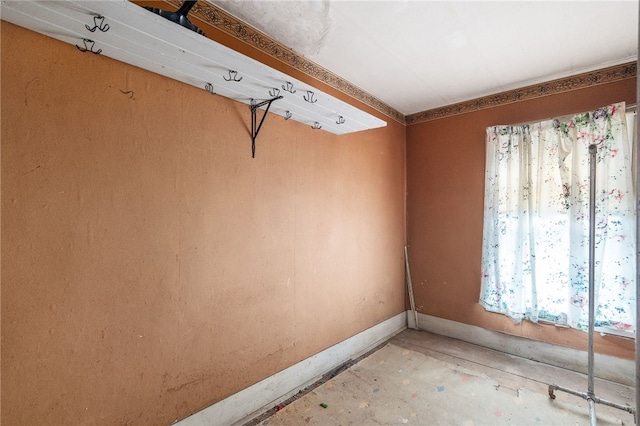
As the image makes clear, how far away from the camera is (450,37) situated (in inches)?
79.4

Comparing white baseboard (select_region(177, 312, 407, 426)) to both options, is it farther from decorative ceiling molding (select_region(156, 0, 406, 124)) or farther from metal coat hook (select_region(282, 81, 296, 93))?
decorative ceiling molding (select_region(156, 0, 406, 124))

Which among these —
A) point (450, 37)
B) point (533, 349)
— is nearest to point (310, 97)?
point (450, 37)

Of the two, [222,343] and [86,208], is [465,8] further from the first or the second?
[222,343]

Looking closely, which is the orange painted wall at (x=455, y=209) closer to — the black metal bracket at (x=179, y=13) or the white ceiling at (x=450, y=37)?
the white ceiling at (x=450, y=37)

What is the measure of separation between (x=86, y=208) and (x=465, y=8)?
92.9 inches

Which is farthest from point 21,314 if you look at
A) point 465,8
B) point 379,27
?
point 465,8

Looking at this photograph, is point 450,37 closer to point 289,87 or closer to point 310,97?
point 310,97

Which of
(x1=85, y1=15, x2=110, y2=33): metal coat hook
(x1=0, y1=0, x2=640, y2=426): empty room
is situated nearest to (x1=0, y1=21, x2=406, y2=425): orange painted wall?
(x1=0, y1=0, x2=640, y2=426): empty room

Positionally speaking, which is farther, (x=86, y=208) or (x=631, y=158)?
(x=631, y=158)

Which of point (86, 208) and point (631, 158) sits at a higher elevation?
point (631, 158)

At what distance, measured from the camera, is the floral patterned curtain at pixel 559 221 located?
2291 mm

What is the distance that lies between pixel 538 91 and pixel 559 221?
1.27 m

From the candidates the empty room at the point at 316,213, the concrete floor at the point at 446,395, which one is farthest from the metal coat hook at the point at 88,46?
the concrete floor at the point at 446,395

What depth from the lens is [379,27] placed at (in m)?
1.90
